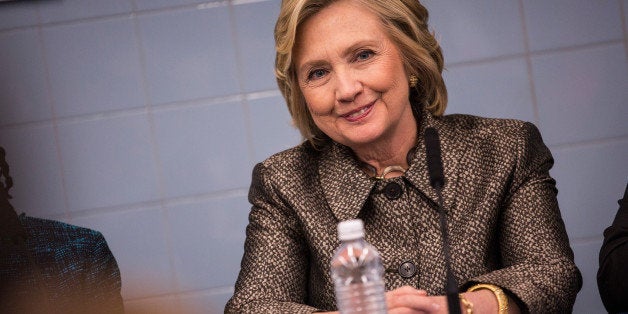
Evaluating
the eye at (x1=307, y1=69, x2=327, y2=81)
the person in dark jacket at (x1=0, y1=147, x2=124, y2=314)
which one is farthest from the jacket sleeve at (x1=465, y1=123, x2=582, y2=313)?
the person in dark jacket at (x1=0, y1=147, x2=124, y2=314)

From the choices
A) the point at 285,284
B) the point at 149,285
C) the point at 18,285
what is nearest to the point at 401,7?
the point at 285,284

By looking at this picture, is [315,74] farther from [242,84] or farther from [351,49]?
[242,84]

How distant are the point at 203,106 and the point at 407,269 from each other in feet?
4.45

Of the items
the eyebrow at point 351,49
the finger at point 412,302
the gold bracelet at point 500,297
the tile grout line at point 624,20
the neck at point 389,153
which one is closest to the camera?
the finger at point 412,302

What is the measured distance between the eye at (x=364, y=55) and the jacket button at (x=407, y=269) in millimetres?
452

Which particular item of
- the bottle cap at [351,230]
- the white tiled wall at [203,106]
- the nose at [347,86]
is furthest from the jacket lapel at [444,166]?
the white tiled wall at [203,106]

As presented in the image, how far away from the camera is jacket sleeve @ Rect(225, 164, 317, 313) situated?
186 cm

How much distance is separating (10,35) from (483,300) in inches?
80.1

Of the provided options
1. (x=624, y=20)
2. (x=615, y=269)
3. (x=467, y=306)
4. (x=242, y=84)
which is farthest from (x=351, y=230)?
(x=624, y=20)

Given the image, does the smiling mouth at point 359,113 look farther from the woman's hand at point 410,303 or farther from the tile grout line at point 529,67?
the tile grout line at point 529,67

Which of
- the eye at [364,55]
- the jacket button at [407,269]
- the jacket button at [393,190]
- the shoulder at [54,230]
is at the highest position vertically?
the eye at [364,55]

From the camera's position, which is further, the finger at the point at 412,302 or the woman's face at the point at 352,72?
the woman's face at the point at 352,72

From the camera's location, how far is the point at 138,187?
3.02m

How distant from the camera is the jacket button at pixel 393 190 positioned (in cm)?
192
